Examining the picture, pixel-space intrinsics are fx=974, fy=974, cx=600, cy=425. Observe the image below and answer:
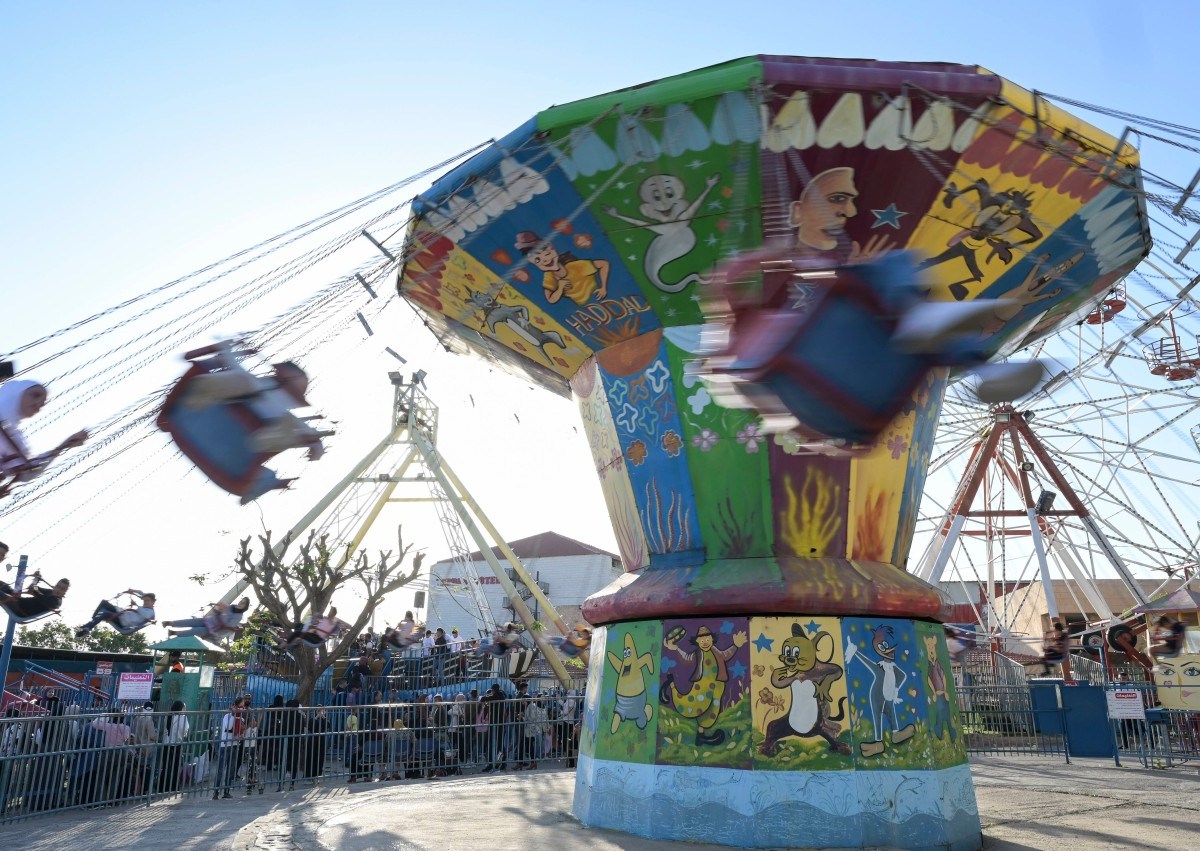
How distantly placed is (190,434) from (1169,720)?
1874 cm

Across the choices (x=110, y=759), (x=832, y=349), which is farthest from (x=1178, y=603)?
(x=110, y=759)

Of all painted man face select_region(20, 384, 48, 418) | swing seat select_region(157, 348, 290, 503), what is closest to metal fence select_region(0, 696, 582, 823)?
painted man face select_region(20, 384, 48, 418)

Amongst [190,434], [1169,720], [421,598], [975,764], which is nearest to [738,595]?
[190,434]

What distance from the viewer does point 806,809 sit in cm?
873

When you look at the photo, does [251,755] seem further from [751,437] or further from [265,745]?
[751,437]

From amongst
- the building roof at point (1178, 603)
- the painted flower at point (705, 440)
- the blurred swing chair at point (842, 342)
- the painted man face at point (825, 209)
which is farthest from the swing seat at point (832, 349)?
the building roof at point (1178, 603)

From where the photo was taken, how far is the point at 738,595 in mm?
9203

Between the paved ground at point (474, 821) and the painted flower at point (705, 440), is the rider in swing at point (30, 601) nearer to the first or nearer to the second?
the paved ground at point (474, 821)

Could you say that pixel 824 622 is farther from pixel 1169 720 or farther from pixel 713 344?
pixel 1169 720

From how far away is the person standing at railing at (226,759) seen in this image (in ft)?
47.3

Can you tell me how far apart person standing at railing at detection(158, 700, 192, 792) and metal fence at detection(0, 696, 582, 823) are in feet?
0.05

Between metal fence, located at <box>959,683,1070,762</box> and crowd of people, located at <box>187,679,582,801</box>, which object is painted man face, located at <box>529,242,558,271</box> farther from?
metal fence, located at <box>959,683,1070,762</box>

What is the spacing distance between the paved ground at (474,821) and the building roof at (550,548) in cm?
4528

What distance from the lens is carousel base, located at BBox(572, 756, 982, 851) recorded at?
8711mm
